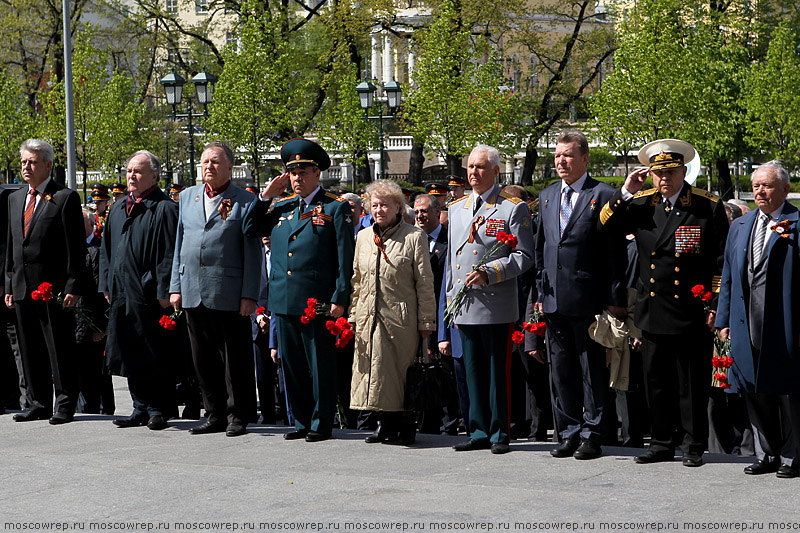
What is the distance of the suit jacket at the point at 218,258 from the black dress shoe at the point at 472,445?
202cm

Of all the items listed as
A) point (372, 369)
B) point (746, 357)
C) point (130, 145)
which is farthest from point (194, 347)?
point (130, 145)

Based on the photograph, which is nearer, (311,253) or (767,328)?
(767,328)

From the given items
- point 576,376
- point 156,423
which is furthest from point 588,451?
point 156,423

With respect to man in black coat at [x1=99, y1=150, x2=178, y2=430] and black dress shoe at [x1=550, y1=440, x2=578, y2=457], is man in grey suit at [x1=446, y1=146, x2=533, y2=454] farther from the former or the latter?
man in black coat at [x1=99, y1=150, x2=178, y2=430]

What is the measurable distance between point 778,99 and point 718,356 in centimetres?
3735

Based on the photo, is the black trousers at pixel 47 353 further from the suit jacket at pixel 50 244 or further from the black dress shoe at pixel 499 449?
the black dress shoe at pixel 499 449

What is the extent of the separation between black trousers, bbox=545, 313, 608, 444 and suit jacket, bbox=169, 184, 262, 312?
2.48 m

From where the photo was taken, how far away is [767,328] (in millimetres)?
7652

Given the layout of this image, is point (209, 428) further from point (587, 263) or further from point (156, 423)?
point (587, 263)

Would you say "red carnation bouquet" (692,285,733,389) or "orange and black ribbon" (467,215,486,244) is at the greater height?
"orange and black ribbon" (467,215,486,244)

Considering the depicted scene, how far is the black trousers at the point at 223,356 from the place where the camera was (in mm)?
9414

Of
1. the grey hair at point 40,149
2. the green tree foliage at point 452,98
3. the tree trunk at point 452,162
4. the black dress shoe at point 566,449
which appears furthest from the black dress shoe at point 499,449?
the green tree foliage at point 452,98

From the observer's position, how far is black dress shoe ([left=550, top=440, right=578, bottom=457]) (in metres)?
8.31

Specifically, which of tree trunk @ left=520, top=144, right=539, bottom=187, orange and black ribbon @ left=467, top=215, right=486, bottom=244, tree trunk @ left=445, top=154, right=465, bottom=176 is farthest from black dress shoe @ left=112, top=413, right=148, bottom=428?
tree trunk @ left=520, top=144, right=539, bottom=187
